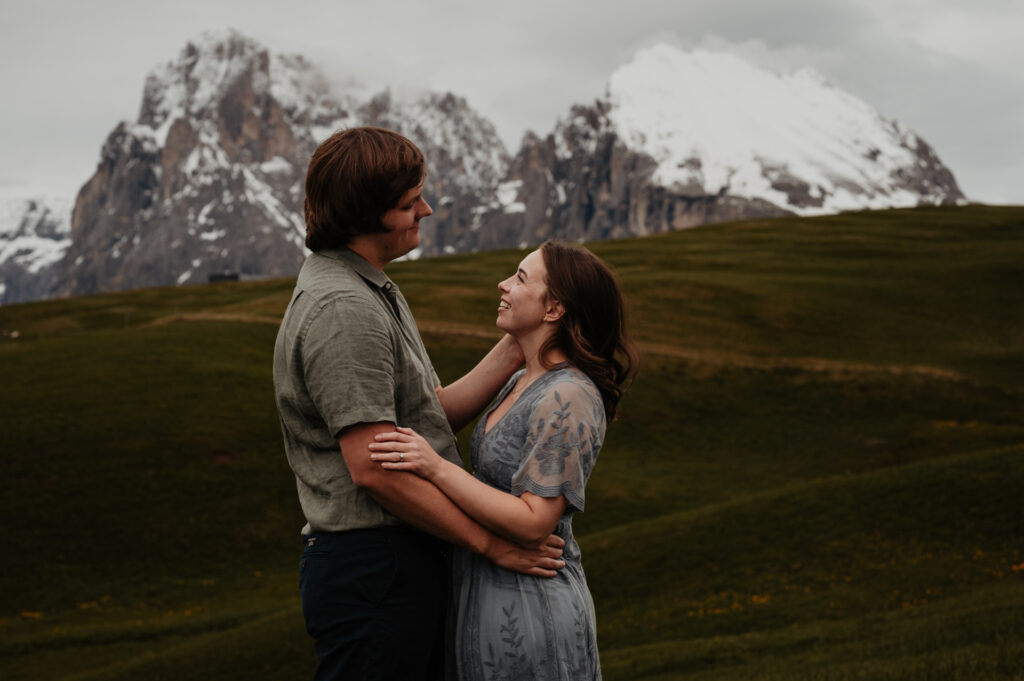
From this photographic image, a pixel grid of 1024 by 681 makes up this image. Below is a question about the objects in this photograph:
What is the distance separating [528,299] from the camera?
5.16 meters

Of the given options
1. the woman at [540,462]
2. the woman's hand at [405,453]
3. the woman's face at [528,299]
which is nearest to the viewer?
the woman's hand at [405,453]

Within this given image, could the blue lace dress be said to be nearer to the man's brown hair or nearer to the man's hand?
the man's hand

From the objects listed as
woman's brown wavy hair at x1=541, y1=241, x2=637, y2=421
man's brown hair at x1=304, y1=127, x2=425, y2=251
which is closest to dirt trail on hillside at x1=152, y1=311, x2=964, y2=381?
woman's brown wavy hair at x1=541, y1=241, x2=637, y2=421

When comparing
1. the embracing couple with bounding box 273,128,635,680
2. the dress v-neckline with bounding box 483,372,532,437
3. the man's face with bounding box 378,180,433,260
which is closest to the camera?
the embracing couple with bounding box 273,128,635,680

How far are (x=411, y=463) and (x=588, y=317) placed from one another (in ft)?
4.52

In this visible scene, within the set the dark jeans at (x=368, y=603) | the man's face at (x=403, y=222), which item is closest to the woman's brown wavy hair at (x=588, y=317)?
the man's face at (x=403, y=222)

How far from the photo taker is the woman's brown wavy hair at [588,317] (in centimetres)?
508

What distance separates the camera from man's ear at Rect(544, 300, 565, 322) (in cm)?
513

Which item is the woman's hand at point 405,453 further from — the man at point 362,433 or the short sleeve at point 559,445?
the short sleeve at point 559,445

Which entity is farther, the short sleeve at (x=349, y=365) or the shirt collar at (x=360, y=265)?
the shirt collar at (x=360, y=265)

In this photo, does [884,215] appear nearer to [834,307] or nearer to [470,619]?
[834,307]

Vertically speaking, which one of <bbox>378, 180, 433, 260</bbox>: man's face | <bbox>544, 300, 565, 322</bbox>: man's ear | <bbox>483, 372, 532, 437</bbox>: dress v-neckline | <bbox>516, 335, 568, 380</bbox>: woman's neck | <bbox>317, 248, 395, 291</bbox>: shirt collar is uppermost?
<bbox>378, 180, 433, 260</bbox>: man's face

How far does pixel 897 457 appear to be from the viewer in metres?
34.4

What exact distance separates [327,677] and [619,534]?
20955mm
